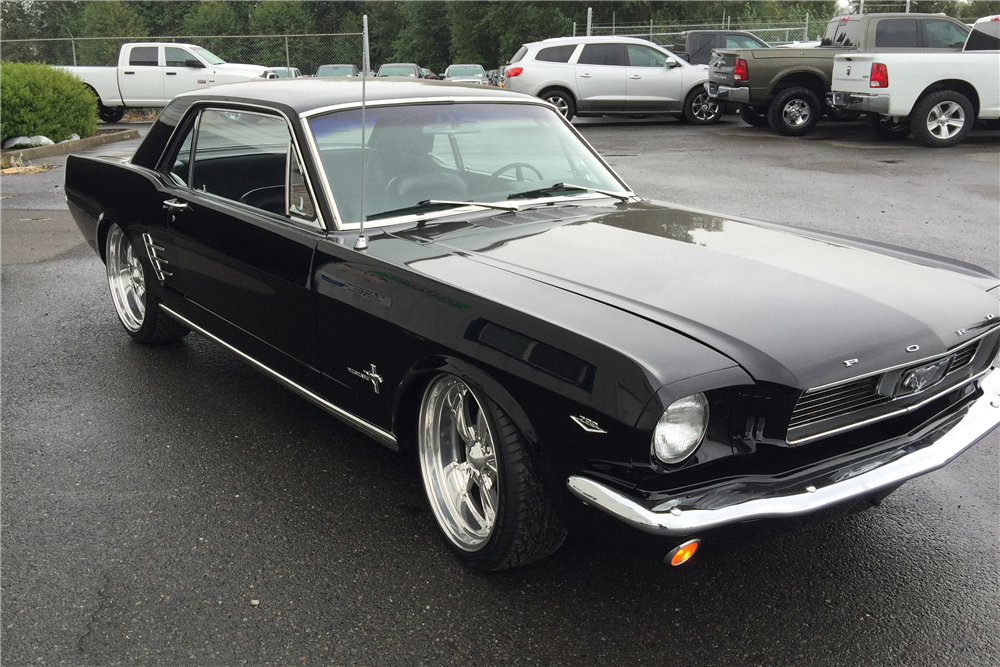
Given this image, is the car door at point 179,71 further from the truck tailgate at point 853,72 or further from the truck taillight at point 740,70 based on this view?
the truck tailgate at point 853,72

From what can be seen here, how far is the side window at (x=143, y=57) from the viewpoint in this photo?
20484mm

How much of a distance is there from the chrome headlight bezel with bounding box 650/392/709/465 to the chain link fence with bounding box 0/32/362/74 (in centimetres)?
2284

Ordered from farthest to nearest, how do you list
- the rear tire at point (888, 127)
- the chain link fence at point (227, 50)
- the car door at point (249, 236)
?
the chain link fence at point (227, 50), the rear tire at point (888, 127), the car door at point (249, 236)

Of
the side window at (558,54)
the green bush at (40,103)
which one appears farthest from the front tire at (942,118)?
the green bush at (40,103)

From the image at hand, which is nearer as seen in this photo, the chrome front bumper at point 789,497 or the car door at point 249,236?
the chrome front bumper at point 789,497

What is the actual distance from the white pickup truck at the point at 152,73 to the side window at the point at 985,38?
14916 millimetres

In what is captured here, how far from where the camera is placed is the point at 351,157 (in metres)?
3.46

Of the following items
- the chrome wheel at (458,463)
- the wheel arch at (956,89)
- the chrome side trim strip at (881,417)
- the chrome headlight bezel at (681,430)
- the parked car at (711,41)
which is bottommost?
the chrome wheel at (458,463)

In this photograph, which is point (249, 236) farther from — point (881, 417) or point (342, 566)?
point (881, 417)

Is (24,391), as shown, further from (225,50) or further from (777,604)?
(225,50)

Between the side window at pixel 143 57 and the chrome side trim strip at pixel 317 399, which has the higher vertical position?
the side window at pixel 143 57

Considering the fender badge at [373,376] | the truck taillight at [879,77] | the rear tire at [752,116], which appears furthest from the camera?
the rear tire at [752,116]

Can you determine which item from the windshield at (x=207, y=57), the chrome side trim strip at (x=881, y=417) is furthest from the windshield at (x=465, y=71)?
the chrome side trim strip at (x=881, y=417)

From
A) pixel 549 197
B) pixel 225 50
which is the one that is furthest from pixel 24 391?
pixel 225 50
